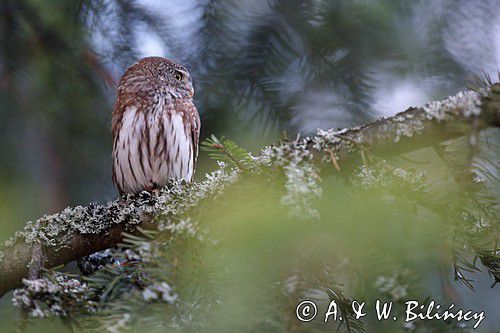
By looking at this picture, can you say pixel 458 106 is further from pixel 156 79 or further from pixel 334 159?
pixel 156 79

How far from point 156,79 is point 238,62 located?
84 centimetres

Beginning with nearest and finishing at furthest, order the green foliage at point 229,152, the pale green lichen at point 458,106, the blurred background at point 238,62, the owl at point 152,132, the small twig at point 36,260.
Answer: the pale green lichen at point 458,106 → the green foliage at point 229,152 → the small twig at point 36,260 → the blurred background at point 238,62 → the owl at point 152,132

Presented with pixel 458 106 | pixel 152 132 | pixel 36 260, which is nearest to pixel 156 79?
pixel 152 132

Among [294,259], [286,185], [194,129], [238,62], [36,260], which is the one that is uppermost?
[194,129]

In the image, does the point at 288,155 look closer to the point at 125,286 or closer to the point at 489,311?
the point at 125,286

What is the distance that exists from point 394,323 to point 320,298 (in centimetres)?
15

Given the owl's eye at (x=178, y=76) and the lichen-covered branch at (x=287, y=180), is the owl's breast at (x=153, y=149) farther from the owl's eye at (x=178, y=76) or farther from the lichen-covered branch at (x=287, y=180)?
the lichen-covered branch at (x=287, y=180)

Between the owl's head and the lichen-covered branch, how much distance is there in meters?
0.83

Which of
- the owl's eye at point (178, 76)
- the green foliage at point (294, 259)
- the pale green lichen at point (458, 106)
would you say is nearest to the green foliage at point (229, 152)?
the green foliage at point (294, 259)

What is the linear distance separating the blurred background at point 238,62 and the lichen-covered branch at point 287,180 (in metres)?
0.30

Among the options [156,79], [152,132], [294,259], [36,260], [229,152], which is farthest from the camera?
[156,79]

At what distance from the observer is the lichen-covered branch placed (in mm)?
1121

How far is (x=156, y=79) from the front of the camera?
2.88m

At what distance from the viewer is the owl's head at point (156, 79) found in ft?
8.70
